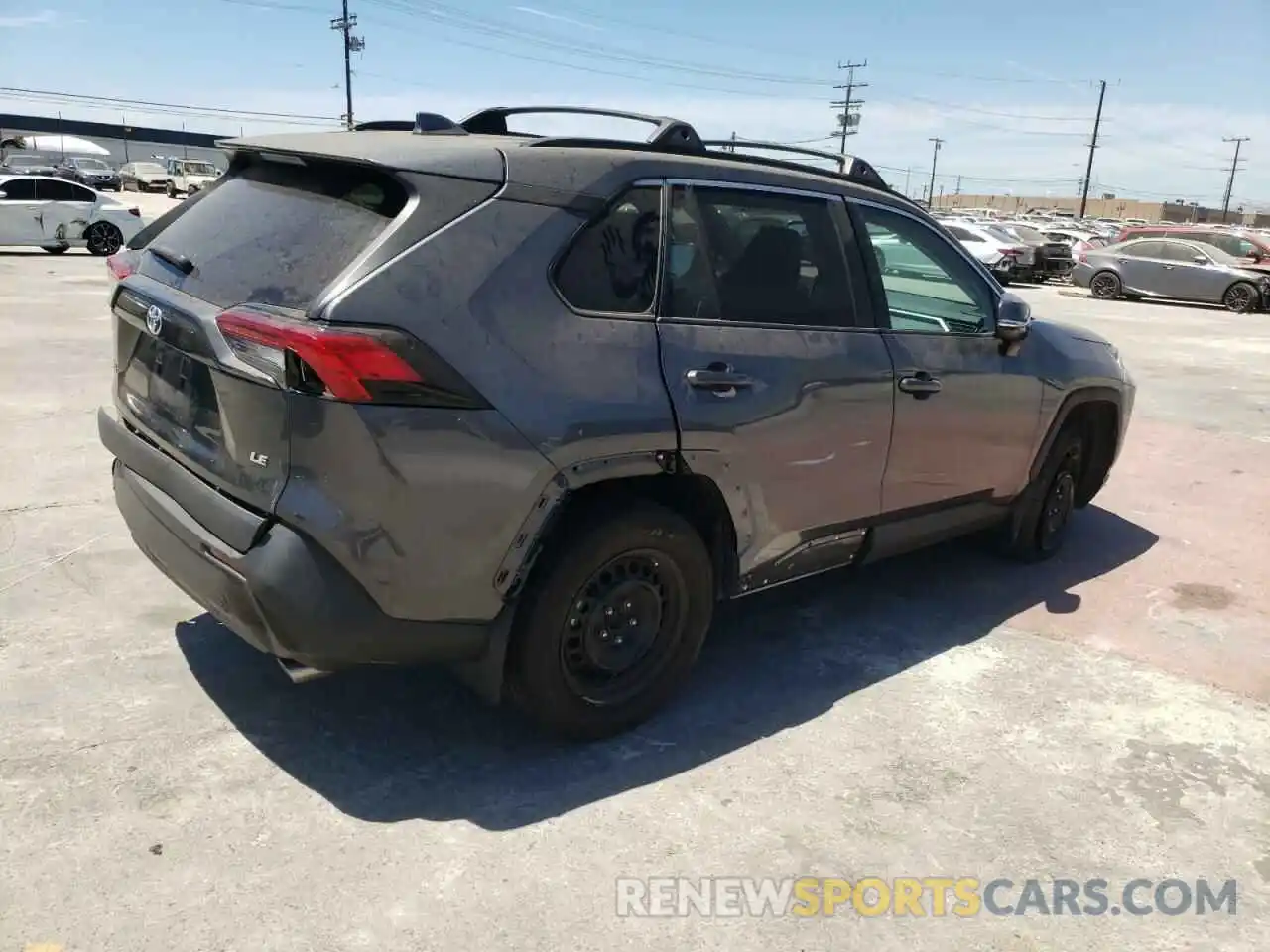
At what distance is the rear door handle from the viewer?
3.10m

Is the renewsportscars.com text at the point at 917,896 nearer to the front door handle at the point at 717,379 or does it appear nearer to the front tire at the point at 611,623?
the front tire at the point at 611,623

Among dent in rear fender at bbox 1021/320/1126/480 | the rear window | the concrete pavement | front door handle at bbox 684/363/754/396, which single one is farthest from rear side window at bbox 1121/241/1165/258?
the rear window

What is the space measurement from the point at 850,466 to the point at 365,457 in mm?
1903

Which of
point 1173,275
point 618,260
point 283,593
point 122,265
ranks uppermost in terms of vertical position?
point 618,260

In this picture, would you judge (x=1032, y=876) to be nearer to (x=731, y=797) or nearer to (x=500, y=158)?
(x=731, y=797)

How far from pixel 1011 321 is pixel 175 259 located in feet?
11.0

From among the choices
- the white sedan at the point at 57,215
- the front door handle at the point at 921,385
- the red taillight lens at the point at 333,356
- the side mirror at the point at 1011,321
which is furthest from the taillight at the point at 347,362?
the white sedan at the point at 57,215

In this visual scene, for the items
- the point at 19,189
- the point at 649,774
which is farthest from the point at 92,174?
the point at 649,774

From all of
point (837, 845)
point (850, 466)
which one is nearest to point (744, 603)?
point (850, 466)

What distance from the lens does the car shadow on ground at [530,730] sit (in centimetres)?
295

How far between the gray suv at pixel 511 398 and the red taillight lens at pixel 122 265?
0.05 feet

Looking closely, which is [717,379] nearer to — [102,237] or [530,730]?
[530,730]

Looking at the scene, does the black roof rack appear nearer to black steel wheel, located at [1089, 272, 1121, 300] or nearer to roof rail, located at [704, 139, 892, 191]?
roof rail, located at [704, 139, 892, 191]

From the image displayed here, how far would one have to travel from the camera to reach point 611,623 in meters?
3.18
